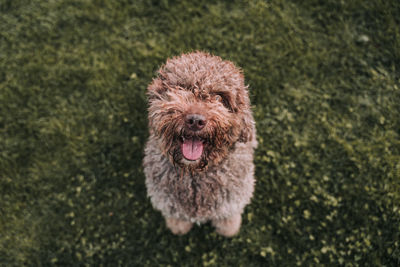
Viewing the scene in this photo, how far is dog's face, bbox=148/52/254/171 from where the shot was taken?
2439 mm

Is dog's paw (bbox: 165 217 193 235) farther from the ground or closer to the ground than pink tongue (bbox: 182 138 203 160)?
closer to the ground

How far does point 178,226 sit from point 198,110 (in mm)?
2132

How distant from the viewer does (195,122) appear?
2363 mm

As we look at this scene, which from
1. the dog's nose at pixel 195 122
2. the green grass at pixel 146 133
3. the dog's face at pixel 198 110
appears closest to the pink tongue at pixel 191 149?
the dog's face at pixel 198 110

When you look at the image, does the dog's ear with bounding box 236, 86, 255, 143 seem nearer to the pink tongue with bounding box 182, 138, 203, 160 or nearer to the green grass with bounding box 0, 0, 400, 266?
the pink tongue with bounding box 182, 138, 203, 160

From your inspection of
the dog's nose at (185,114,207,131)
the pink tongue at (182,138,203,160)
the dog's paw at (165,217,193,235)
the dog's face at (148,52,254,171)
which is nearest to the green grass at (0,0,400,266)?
the dog's paw at (165,217,193,235)

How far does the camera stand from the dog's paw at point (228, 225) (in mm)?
3838

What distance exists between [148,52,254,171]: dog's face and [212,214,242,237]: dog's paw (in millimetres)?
1350

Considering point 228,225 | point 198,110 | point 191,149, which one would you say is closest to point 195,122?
point 198,110

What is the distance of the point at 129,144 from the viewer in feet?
14.7

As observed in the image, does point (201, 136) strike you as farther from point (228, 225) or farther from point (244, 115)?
point (228, 225)

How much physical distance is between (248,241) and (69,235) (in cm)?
243

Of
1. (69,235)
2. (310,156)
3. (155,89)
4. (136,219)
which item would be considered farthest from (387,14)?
(69,235)

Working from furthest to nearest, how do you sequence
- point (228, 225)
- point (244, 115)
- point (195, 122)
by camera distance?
point (228, 225), point (244, 115), point (195, 122)
